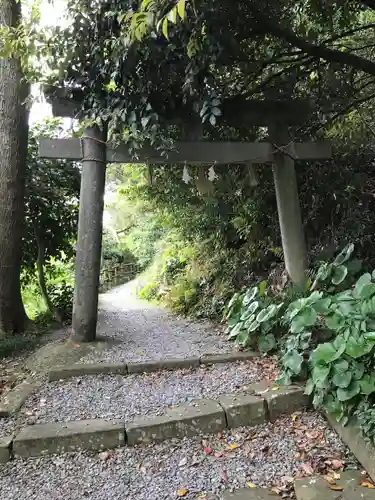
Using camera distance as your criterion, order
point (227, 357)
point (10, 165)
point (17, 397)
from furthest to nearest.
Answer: point (10, 165), point (227, 357), point (17, 397)

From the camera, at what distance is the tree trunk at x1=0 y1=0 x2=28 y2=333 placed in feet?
15.4

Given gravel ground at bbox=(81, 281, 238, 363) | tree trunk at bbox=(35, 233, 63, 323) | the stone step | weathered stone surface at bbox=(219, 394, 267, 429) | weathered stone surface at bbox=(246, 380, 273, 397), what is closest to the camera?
the stone step

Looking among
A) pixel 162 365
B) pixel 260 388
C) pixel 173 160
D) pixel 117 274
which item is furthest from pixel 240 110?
pixel 117 274

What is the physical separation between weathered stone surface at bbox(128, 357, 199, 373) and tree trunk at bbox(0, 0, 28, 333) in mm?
1976

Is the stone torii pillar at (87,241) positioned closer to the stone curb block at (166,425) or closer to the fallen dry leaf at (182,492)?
the stone curb block at (166,425)

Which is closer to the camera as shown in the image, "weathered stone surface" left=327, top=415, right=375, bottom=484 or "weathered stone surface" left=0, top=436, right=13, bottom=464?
"weathered stone surface" left=327, top=415, right=375, bottom=484

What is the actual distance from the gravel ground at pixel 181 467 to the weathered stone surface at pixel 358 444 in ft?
0.17

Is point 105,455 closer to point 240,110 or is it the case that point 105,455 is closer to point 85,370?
point 85,370

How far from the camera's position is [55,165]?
610 centimetres

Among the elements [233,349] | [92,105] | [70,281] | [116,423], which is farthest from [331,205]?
[70,281]

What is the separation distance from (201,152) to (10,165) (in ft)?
7.13

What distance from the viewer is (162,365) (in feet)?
12.1

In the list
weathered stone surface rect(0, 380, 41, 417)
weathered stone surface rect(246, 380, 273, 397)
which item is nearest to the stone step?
weathered stone surface rect(246, 380, 273, 397)

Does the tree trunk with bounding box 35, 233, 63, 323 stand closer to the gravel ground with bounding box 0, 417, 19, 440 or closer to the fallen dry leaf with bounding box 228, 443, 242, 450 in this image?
the gravel ground with bounding box 0, 417, 19, 440
